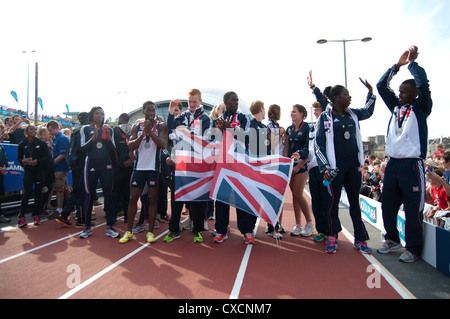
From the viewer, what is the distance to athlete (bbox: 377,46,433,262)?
390cm

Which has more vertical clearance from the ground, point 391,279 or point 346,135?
point 346,135

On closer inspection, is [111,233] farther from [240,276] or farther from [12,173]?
[12,173]

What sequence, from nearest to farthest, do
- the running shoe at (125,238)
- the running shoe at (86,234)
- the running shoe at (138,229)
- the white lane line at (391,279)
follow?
the white lane line at (391,279)
the running shoe at (125,238)
the running shoe at (86,234)
the running shoe at (138,229)

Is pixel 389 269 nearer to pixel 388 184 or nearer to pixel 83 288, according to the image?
pixel 388 184

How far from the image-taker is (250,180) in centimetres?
465

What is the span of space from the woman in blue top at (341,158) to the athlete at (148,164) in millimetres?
2684

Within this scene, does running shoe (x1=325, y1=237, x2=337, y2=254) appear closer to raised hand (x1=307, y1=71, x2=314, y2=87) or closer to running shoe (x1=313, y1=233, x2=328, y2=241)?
running shoe (x1=313, y1=233, x2=328, y2=241)

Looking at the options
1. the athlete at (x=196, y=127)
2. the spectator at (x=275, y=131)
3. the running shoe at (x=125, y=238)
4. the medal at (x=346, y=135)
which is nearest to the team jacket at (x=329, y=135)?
the medal at (x=346, y=135)

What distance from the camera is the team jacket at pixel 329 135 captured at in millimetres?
4266

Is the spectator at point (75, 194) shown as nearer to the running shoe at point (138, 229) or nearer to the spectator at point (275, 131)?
the running shoe at point (138, 229)

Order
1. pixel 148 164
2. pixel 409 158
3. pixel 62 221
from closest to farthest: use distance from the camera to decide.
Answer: pixel 409 158 < pixel 148 164 < pixel 62 221

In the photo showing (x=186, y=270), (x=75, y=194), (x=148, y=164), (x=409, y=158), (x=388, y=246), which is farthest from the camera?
(x=75, y=194)

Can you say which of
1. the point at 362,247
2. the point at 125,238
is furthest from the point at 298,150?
the point at 125,238

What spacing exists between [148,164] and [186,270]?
2.08 meters
